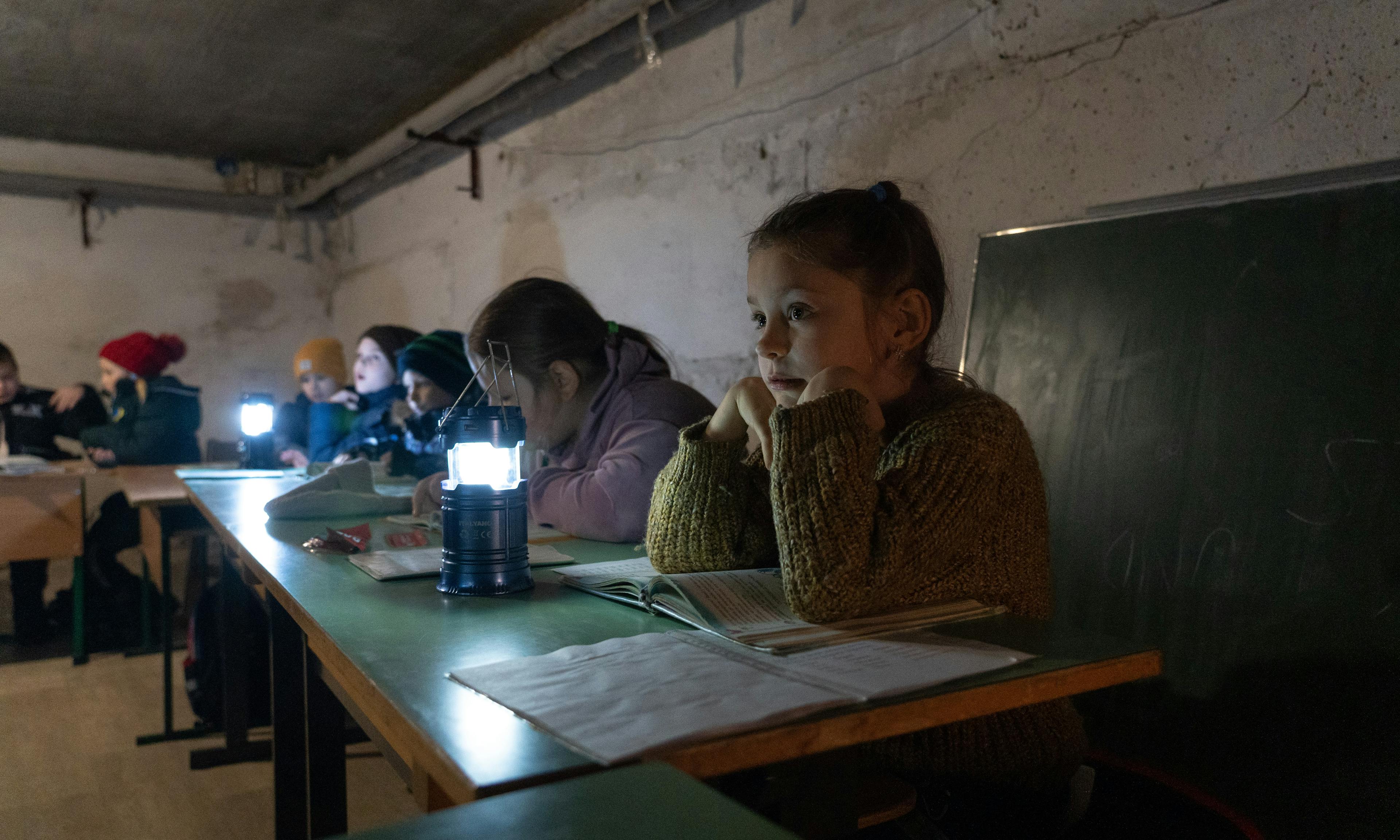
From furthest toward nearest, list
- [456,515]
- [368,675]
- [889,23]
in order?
[889,23], [456,515], [368,675]

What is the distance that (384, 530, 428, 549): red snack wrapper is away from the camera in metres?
1.58

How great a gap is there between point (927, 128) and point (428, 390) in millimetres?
1642

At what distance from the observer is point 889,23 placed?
2492mm

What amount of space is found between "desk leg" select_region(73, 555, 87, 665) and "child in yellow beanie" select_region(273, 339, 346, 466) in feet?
3.18

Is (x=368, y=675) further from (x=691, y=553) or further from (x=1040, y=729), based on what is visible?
(x=1040, y=729)

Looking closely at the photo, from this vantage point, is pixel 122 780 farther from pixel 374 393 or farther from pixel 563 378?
pixel 374 393

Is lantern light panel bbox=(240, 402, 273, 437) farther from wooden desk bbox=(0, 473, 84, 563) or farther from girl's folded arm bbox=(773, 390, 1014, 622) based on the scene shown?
girl's folded arm bbox=(773, 390, 1014, 622)

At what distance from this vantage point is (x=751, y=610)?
1051 mm

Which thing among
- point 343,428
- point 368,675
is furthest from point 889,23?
point 343,428

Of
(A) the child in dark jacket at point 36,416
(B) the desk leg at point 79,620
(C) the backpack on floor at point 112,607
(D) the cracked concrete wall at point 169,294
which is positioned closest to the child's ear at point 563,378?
(B) the desk leg at point 79,620

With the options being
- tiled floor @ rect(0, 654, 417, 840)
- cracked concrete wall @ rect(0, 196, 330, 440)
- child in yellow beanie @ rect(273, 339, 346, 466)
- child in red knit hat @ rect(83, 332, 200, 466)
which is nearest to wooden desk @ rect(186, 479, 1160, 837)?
tiled floor @ rect(0, 654, 417, 840)

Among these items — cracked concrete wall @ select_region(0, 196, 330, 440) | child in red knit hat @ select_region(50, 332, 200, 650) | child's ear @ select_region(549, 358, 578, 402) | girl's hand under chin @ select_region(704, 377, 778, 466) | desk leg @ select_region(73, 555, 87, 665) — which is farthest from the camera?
cracked concrete wall @ select_region(0, 196, 330, 440)

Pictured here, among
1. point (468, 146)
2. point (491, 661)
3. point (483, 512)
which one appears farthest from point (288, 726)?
point (468, 146)

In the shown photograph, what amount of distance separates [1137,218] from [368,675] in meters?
1.72
